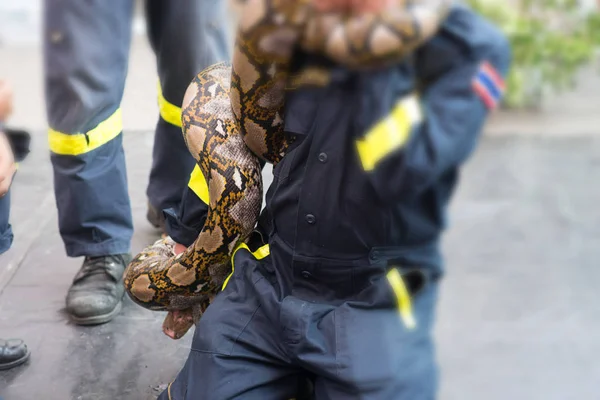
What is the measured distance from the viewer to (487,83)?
103 centimetres

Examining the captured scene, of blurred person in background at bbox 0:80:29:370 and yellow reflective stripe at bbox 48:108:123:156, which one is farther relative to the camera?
yellow reflective stripe at bbox 48:108:123:156

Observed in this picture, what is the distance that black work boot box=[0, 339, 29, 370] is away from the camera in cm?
179

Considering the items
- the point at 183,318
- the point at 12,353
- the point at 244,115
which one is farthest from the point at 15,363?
the point at 244,115

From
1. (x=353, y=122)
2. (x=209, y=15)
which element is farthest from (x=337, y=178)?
(x=209, y=15)

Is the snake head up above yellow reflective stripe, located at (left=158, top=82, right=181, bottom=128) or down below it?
below

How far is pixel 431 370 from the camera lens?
1278mm

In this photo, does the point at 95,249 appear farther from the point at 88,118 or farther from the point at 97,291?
the point at 88,118

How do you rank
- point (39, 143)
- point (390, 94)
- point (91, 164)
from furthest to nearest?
point (39, 143) → point (91, 164) → point (390, 94)

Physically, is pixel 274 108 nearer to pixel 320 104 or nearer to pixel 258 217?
pixel 320 104

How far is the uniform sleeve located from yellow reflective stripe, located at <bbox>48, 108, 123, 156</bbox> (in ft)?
3.79

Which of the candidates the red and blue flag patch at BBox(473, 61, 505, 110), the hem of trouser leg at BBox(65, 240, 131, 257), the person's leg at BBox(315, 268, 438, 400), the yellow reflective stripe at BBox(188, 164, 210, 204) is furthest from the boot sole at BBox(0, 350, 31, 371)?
the red and blue flag patch at BBox(473, 61, 505, 110)

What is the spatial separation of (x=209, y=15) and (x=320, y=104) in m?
0.97

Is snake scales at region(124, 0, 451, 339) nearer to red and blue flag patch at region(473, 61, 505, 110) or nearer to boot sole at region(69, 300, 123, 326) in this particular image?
red and blue flag patch at region(473, 61, 505, 110)

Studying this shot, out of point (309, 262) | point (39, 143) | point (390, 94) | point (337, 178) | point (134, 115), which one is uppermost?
point (390, 94)
